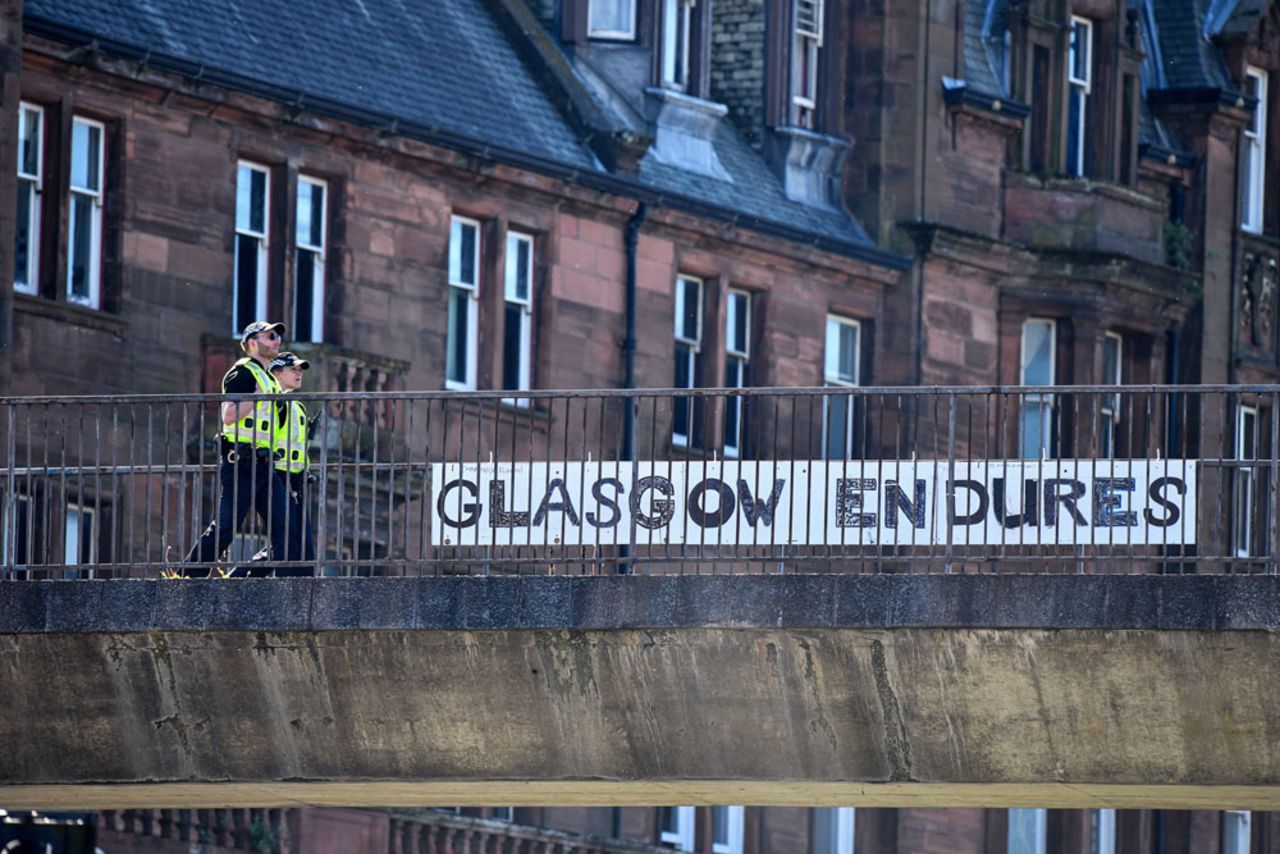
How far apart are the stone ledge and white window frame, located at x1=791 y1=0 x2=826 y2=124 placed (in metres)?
24.3

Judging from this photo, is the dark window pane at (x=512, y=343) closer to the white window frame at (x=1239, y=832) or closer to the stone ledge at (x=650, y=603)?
the white window frame at (x=1239, y=832)

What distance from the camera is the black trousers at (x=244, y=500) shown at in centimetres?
3400

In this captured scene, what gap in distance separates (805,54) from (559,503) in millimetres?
23924

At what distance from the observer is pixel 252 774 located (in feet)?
112

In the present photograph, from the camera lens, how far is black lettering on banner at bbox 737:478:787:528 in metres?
34.0

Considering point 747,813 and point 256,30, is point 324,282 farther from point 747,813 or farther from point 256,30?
point 747,813

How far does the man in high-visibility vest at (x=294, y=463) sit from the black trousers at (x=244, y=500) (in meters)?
0.07

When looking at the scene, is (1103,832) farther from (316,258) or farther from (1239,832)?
(316,258)

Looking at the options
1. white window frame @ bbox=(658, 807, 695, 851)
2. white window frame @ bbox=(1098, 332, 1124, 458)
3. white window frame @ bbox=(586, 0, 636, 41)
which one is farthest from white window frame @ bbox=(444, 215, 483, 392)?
white window frame @ bbox=(1098, 332, 1124, 458)

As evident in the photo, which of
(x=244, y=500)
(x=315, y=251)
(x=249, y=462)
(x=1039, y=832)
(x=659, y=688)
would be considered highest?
(x=315, y=251)

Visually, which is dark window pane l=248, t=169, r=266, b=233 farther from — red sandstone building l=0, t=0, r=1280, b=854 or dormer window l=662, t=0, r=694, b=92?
dormer window l=662, t=0, r=694, b=92

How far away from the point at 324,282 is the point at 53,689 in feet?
48.5

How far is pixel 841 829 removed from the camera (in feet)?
184

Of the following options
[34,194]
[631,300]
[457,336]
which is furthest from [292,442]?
[631,300]
